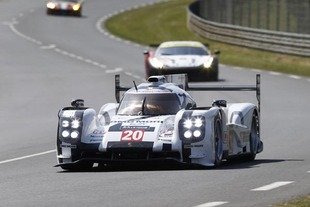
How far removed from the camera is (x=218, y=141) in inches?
677

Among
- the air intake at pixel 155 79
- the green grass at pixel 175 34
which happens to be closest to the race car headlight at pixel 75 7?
the green grass at pixel 175 34

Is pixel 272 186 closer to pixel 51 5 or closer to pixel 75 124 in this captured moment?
pixel 75 124

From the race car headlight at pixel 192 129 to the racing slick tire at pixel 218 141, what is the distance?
0.38m

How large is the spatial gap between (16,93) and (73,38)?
95.1 feet

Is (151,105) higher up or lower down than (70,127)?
higher up

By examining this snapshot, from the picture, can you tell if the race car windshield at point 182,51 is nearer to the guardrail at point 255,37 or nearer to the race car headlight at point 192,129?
the guardrail at point 255,37

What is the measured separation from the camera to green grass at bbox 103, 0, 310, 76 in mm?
48375

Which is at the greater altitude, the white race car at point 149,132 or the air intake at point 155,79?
the air intake at point 155,79

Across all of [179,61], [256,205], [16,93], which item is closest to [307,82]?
[179,61]

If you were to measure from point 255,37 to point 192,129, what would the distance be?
37.3m

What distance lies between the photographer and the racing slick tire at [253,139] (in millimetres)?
18797

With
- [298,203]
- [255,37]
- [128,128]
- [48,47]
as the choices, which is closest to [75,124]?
[128,128]

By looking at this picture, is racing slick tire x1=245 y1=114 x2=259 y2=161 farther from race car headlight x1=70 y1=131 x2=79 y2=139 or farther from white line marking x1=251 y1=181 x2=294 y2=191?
white line marking x1=251 y1=181 x2=294 y2=191

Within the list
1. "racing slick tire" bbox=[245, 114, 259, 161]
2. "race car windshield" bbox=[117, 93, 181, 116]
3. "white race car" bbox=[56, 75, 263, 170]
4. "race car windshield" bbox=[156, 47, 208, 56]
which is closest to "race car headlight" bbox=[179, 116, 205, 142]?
"white race car" bbox=[56, 75, 263, 170]
